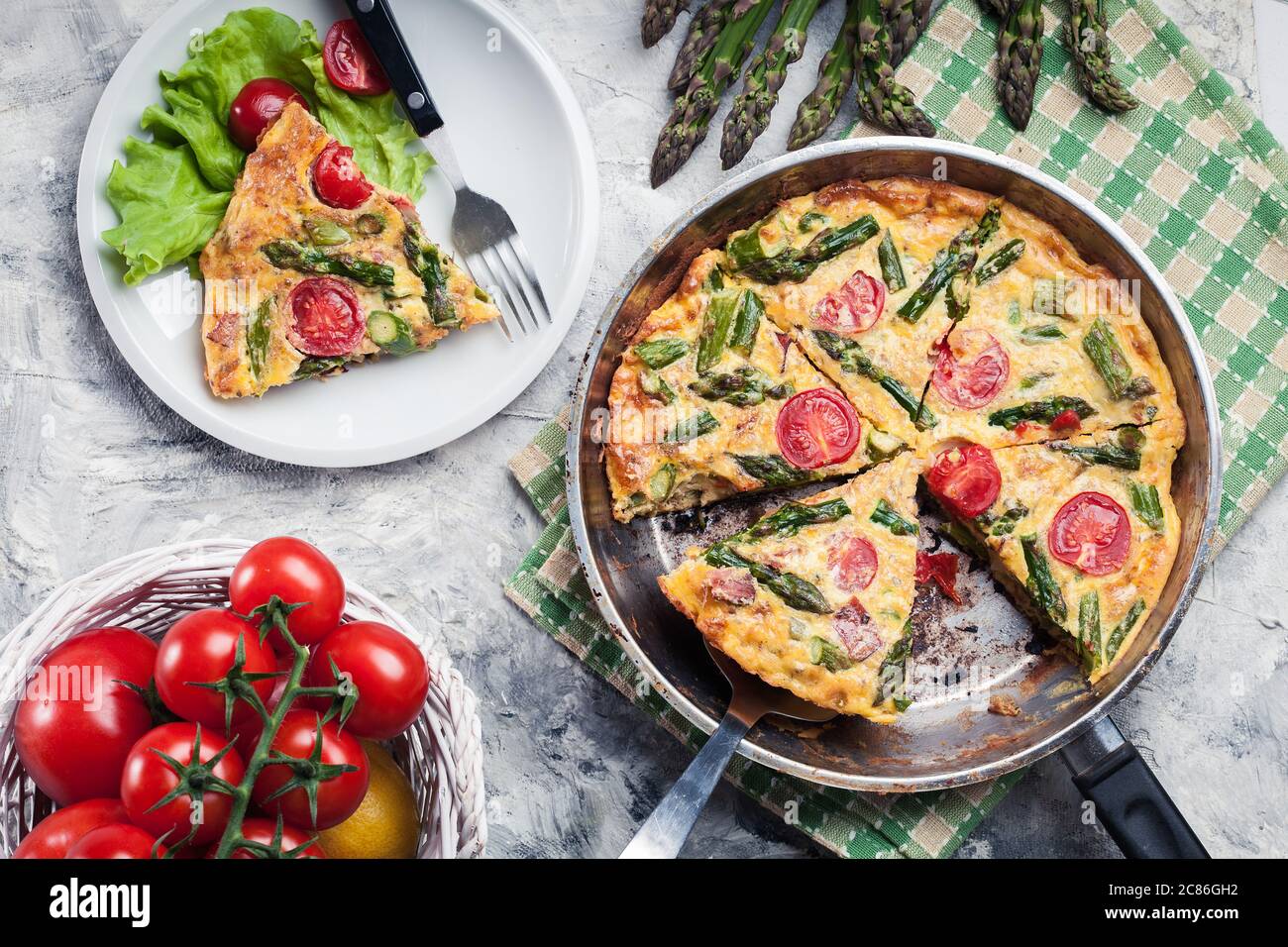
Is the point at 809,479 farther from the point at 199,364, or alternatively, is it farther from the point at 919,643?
the point at 199,364

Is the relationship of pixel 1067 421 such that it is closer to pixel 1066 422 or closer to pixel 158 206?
pixel 1066 422

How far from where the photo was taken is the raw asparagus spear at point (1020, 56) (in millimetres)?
4848

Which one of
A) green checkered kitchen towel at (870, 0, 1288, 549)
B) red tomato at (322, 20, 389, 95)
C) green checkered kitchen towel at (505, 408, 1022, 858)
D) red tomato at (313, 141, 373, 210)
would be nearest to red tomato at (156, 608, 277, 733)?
green checkered kitchen towel at (505, 408, 1022, 858)

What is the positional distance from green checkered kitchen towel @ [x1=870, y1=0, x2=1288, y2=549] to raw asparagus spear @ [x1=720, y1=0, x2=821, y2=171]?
49 cm

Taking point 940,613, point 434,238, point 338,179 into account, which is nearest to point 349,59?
point 338,179

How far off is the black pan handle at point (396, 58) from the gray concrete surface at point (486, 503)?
655 millimetres

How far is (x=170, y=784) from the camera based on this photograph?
3506 mm

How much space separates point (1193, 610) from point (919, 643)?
1249 mm

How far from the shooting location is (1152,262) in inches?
195

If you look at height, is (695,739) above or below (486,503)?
below

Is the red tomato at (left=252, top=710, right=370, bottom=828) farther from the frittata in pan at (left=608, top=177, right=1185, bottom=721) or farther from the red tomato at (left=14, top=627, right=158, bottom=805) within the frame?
the frittata in pan at (left=608, top=177, right=1185, bottom=721)

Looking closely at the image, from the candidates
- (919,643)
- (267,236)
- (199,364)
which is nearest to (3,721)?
(199,364)

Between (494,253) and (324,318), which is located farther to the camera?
(494,253)

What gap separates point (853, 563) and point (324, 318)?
2.51m
